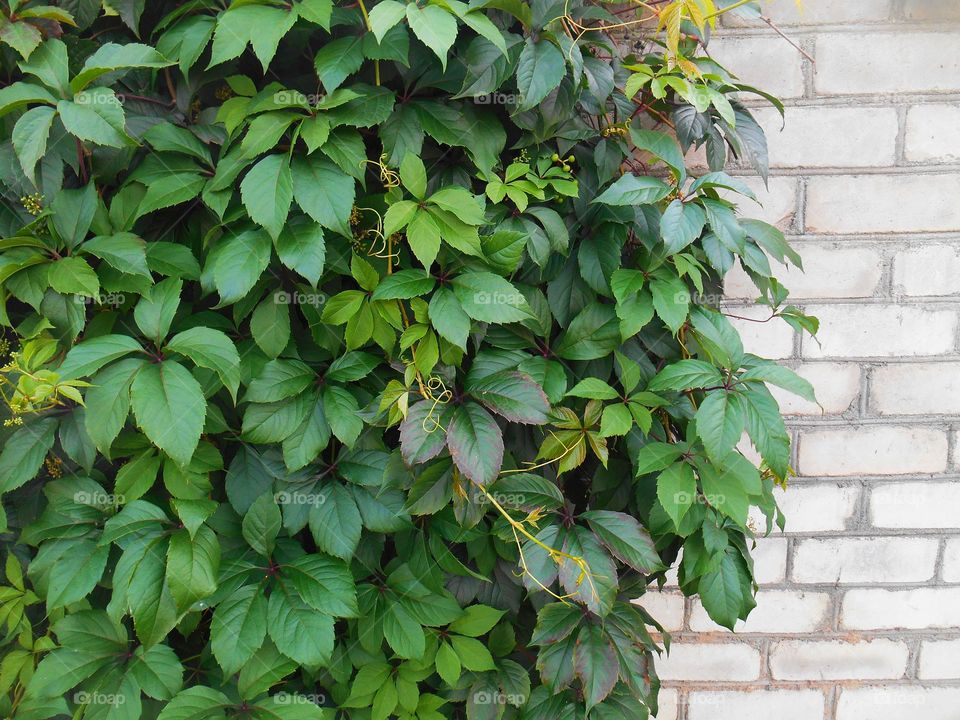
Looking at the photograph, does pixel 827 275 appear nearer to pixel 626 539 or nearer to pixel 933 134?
pixel 933 134

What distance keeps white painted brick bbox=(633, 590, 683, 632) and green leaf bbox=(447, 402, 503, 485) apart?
678mm

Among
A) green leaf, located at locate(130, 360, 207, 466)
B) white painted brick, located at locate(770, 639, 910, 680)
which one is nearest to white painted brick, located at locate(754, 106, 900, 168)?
white painted brick, located at locate(770, 639, 910, 680)

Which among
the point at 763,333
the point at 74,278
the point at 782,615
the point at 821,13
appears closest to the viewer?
the point at 74,278

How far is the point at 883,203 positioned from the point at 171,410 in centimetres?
131

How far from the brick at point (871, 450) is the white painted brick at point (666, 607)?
37 centimetres

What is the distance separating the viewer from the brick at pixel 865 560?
1.54 m

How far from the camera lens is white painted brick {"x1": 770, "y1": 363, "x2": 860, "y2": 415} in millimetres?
1473

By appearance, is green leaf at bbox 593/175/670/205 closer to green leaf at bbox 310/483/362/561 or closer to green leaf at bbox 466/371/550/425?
green leaf at bbox 466/371/550/425

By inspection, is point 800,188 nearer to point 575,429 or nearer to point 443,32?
point 575,429

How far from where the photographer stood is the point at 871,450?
1506 millimetres

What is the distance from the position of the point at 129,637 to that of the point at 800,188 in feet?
4.65

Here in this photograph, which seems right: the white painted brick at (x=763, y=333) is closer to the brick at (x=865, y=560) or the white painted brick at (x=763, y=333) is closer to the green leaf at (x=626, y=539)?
the brick at (x=865, y=560)

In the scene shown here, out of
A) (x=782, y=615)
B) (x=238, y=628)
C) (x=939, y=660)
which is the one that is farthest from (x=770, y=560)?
(x=238, y=628)

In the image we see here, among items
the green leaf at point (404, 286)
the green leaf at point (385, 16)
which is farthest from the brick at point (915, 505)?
the green leaf at point (385, 16)
